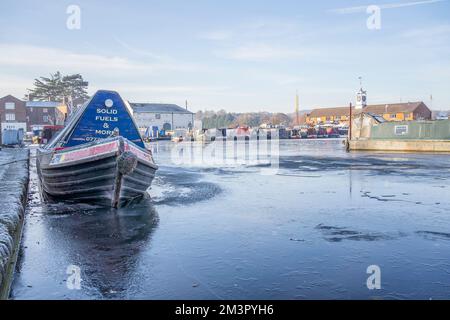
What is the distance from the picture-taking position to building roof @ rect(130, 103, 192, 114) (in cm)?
8988

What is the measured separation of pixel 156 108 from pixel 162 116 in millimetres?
2611

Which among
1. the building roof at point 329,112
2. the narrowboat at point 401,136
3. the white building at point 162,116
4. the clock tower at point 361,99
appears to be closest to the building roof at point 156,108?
the white building at point 162,116

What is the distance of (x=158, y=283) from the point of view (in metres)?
5.70

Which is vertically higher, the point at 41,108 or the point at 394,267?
the point at 41,108

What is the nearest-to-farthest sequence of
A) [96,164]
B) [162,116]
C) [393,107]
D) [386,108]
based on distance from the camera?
[96,164] < [162,116] < [393,107] < [386,108]

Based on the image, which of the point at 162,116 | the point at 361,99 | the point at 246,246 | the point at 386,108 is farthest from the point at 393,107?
the point at 246,246

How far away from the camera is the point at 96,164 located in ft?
35.2

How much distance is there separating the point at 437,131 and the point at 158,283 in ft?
110

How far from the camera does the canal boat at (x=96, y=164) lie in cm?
1073

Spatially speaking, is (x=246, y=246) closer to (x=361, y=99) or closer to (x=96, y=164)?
(x=96, y=164)

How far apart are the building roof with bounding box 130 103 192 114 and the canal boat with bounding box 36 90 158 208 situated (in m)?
76.1
